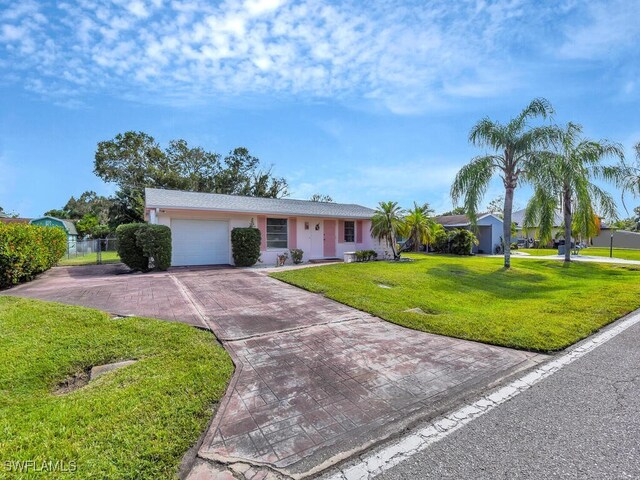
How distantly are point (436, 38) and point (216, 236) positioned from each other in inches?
438

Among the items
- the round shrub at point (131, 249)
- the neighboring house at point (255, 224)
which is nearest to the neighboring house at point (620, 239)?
the neighboring house at point (255, 224)

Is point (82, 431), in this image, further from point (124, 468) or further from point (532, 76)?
point (532, 76)

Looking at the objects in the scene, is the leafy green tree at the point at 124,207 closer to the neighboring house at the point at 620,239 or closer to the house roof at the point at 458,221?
the house roof at the point at 458,221

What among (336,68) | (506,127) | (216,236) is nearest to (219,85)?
(336,68)

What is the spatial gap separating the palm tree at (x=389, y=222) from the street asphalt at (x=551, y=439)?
12386 millimetres

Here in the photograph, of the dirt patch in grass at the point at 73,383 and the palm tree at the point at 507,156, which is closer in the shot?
the dirt patch in grass at the point at 73,383

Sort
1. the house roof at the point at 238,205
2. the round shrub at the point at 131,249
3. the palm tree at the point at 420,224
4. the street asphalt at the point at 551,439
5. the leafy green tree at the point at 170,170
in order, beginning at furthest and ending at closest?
the leafy green tree at the point at 170,170, the palm tree at the point at 420,224, the house roof at the point at 238,205, the round shrub at the point at 131,249, the street asphalt at the point at 551,439

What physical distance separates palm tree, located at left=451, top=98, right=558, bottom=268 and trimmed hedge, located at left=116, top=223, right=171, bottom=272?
12899mm

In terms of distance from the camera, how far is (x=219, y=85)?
1074 cm

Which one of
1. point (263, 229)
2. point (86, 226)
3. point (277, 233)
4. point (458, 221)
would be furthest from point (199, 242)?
point (86, 226)

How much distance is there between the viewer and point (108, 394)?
123 inches

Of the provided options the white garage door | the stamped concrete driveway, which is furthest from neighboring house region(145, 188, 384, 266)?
the stamped concrete driveway

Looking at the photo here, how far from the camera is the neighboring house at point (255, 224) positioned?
13.5 m

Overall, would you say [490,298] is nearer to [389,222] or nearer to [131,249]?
[389,222]
